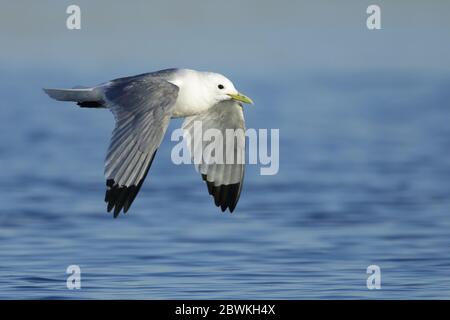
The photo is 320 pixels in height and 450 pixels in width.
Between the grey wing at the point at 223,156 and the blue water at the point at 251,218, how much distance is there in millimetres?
503

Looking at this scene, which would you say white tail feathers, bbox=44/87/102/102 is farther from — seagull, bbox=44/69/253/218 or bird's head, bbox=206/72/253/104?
bird's head, bbox=206/72/253/104

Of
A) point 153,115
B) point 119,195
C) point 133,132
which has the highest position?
point 153,115

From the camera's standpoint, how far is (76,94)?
9.73 meters

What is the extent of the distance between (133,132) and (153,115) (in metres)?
0.21

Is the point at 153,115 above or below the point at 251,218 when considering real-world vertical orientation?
above

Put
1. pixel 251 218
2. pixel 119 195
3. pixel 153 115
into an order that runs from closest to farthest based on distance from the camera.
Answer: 1. pixel 119 195
2. pixel 153 115
3. pixel 251 218

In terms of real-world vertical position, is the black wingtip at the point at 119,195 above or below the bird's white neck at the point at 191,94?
below

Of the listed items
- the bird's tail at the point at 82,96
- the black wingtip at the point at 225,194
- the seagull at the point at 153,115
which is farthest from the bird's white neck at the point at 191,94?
the black wingtip at the point at 225,194

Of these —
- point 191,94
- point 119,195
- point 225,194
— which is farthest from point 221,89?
point 119,195

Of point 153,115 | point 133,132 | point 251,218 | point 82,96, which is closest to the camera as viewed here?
point 133,132

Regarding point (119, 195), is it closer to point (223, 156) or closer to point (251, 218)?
point (223, 156)

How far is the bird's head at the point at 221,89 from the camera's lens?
984 cm

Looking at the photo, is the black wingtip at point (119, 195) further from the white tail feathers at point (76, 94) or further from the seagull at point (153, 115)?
the white tail feathers at point (76, 94)

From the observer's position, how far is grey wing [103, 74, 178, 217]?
8531mm
